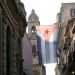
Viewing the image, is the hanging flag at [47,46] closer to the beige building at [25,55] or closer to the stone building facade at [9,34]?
the beige building at [25,55]

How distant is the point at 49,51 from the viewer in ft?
164

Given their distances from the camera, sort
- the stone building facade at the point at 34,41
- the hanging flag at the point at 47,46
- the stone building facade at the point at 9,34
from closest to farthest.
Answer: the stone building facade at the point at 9,34 → the hanging flag at the point at 47,46 → the stone building facade at the point at 34,41

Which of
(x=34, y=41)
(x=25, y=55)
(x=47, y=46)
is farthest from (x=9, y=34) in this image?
(x=34, y=41)

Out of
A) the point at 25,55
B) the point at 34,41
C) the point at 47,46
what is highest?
the point at 34,41

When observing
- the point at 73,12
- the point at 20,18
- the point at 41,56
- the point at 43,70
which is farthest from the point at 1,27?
the point at 43,70

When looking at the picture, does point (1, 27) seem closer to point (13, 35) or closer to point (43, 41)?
point (13, 35)

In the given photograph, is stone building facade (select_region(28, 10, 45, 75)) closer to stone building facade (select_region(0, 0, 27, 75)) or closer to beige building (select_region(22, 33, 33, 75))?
beige building (select_region(22, 33, 33, 75))

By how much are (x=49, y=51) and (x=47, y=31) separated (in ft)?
8.75

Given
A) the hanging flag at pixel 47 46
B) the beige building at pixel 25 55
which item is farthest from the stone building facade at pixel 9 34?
the hanging flag at pixel 47 46

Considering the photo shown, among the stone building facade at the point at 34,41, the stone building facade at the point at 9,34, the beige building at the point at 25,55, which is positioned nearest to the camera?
the stone building facade at the point at 9,34

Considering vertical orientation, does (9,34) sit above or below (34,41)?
below

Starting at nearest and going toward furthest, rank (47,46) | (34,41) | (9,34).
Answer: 1. (9,34)
2. (47,46)
3. (34,41)

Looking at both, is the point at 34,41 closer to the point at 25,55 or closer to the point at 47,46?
the point at 25,55

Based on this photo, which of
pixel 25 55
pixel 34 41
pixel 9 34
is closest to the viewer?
pixel 9 34
